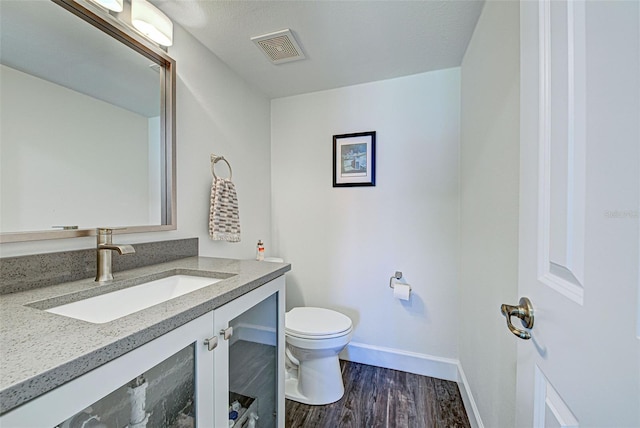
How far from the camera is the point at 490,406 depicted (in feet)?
3.78

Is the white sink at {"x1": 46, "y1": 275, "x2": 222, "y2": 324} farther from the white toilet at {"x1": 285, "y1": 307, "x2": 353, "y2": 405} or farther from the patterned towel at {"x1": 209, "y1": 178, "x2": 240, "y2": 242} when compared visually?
the white toilet at {"x1": 285, "y1": 307, "x2": 353, "y2": 405}

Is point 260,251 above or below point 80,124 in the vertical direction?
below

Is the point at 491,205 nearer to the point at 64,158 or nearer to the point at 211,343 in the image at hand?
the point at 211,343

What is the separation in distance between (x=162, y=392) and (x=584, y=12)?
1.21 meters

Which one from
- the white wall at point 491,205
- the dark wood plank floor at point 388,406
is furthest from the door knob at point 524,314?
the dark wood plank floor at point 388,406

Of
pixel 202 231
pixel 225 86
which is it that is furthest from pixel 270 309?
pixel 225 86

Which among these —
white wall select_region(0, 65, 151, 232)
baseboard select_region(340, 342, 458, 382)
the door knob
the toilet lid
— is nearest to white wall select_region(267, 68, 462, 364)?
baseboard select_region(340, 342, 458, 382)

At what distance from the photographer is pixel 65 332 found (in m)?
0.54

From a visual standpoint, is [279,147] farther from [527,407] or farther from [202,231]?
[527,407]

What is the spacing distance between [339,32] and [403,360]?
2.25 m

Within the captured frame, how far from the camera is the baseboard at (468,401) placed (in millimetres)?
1313

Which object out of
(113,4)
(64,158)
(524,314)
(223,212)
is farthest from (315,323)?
(113,4)

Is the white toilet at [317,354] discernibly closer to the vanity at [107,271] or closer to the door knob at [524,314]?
the vanity at [107,271]

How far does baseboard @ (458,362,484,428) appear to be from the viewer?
131 cm
